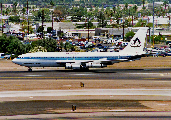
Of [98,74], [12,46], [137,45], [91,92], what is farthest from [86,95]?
[12,46]

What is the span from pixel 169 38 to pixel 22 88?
131226 mm

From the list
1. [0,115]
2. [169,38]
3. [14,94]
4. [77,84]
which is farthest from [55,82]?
[169,38]

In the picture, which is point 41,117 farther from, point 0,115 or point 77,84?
point 77,84

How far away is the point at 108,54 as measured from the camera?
7056 centimetres

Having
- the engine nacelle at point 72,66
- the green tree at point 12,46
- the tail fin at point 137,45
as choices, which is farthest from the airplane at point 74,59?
the green tree at point 12,46

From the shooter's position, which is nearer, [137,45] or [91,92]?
[91,92]

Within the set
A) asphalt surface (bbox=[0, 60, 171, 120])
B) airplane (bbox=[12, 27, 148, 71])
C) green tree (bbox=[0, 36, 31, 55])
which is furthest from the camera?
green tree (bbox=[0, 36, 31, 55])

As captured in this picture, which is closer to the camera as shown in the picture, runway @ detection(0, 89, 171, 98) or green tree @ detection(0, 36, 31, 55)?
runway @ detection(0, 89, 171, 98)

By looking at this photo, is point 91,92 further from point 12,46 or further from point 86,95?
point 12,46

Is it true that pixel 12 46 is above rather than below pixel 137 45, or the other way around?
below

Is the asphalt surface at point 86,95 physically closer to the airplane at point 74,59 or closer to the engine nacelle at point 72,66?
the engine nacelle at point 72,66

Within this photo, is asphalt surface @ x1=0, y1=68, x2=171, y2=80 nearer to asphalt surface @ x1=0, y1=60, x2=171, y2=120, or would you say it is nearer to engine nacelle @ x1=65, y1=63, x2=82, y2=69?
asphalt surface @ x1=0, y1=60, x2=171, y2=120

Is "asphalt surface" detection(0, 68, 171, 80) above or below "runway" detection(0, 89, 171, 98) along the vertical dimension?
above

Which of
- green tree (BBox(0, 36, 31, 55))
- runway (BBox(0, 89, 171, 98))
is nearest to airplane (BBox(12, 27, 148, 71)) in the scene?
runway (BBox(0, 89, 171, 98))
